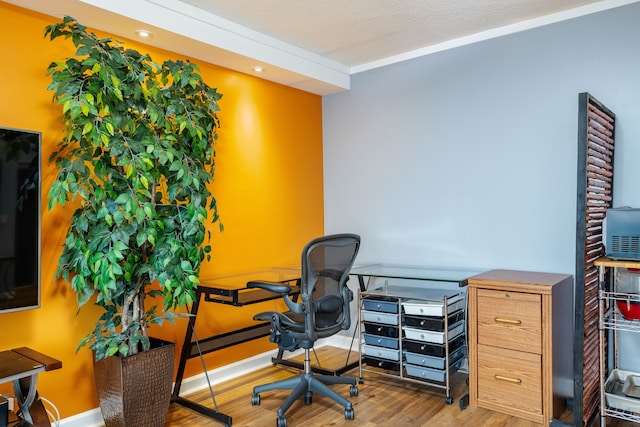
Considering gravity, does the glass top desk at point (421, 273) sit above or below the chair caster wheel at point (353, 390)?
above

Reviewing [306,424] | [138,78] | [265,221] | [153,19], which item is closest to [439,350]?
[306,424]

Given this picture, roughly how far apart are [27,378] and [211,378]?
1.32m

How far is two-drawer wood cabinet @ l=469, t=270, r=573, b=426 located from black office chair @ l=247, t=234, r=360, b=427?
783 millimetres

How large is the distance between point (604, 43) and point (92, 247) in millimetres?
3119

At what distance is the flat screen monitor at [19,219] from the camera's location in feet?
6.94

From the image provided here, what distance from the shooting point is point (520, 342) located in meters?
2.67

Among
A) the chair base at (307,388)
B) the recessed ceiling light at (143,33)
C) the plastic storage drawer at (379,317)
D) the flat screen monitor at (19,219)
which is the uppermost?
the recessed ceiling light at (143,33)

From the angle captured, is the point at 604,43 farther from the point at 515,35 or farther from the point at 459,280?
the point at 459,280

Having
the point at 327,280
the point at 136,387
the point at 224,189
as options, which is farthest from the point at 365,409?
the point at 224,189

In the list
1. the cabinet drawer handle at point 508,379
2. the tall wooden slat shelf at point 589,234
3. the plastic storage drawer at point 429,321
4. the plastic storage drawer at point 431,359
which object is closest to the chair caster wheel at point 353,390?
the plastic storage drawer at point 431,359

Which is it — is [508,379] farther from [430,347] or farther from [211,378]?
[211,378]

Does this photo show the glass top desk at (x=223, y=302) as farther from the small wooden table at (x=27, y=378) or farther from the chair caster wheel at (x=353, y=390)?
the small wooden table at (x=27, y=378)

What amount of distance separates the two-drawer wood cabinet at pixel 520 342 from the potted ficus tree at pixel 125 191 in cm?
171

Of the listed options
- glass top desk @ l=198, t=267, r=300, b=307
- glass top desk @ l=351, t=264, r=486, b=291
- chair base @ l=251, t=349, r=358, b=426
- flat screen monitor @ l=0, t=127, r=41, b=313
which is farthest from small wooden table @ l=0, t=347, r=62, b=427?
glass top desk @ l=351, t=264, r=486, b=291
